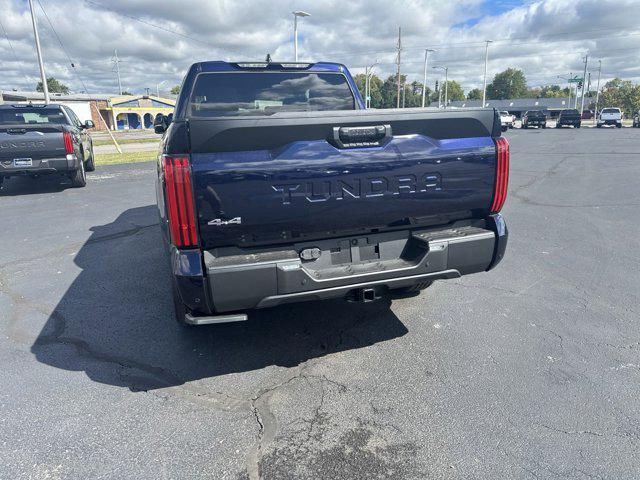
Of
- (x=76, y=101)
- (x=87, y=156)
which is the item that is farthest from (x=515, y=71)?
(x=87, y=156)

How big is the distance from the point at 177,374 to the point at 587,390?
267 cm

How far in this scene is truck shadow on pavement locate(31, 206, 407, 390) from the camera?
327 centimetres

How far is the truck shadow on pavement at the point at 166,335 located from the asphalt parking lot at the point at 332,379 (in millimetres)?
18

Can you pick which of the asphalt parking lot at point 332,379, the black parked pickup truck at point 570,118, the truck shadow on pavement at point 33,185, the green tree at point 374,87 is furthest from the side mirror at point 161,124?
the green tree at point 374,87

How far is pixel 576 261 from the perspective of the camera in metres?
5.27

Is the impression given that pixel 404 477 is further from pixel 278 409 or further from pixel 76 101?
pixel 76 101

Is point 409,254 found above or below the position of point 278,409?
above

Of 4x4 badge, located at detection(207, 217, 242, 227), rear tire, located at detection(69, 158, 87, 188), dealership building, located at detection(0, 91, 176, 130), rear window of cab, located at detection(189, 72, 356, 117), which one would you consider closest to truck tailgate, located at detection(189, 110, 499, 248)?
4x4 badge, located at detection(207, 217, 242, 227)

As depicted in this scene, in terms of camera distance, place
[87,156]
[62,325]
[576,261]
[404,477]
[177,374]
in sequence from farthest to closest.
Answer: [87,156], [576,261], [62,325], [177,374], [404,477]

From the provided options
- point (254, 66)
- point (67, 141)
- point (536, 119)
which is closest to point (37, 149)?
point (67, 141)

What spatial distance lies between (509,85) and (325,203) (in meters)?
139

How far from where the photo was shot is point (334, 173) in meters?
Answer: 2.82

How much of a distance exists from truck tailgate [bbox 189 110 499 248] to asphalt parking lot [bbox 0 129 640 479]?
1.00 metres

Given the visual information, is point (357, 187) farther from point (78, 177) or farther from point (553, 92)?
point (553, 92)
